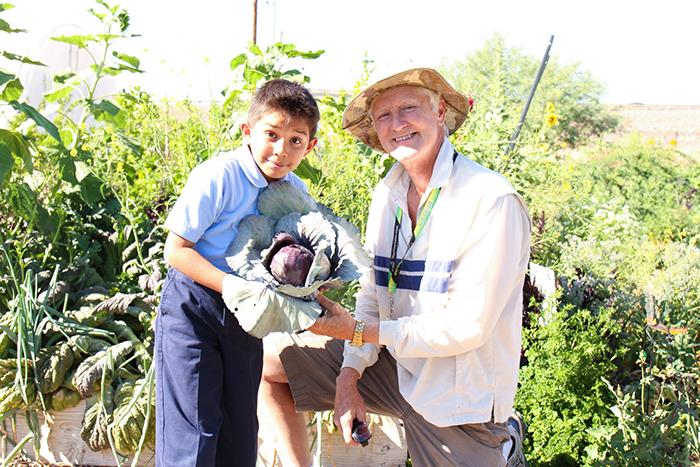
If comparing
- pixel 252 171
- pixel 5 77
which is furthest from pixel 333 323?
pixel 5 77

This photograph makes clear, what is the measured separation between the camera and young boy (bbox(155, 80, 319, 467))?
2186 mm

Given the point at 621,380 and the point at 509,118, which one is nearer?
the point at 621,380

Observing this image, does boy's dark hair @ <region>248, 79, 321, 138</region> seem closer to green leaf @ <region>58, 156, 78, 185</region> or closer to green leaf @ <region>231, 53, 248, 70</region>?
green leaf @ <region>231, 53, 248, 70</region>

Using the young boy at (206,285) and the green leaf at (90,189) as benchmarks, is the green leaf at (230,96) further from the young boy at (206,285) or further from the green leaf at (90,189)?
the young boy at (206,285)

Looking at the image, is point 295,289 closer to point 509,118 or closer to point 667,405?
point 667,405

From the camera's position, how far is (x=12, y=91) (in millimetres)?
3373

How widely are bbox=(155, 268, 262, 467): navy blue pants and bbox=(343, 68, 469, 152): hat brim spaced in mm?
797

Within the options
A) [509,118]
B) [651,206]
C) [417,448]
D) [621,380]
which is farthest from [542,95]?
[417,448]

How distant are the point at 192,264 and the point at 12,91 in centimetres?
177

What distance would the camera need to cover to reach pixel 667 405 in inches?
120

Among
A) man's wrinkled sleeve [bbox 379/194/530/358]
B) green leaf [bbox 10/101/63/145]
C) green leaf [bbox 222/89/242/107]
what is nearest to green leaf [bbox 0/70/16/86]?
green leaf [bbox 10/101/63/145]

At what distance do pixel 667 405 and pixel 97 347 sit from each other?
2337 millimetres

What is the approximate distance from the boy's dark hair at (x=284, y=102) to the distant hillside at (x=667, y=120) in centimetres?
2417

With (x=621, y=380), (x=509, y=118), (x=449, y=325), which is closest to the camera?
(x=449, y=325)
